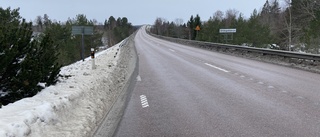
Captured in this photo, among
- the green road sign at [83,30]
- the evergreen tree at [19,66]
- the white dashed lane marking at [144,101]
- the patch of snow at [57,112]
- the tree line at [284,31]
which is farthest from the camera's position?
the tree line at [284,31]

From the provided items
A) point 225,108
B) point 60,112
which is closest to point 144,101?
point 225,108

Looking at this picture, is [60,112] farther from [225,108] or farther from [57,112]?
[225,108]

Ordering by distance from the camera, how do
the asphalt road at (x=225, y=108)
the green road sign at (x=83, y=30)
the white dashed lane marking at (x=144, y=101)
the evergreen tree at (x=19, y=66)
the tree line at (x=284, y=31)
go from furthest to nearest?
1. the tree line at (x=284, y=31)
2. the green road sign at (x=83, y=30)
3. the white dashed lane marking at (x=144, y=101)
4. the evergreen tree at (x=19, y=66)
5. the asphalt road at (x=225, y=108)

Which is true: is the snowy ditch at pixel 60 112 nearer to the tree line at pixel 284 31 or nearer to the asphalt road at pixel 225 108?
the asphalt road at pixel 225 108

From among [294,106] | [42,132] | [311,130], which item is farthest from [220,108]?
[42,132]

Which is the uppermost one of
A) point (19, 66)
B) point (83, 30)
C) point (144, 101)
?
point (83, 30)

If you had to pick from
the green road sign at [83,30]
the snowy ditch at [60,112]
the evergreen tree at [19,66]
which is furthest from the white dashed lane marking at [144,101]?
the green road sign at [83,30]

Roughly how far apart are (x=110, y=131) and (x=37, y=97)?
2.25 m

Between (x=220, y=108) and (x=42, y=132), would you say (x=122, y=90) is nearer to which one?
(x=220, y=108)

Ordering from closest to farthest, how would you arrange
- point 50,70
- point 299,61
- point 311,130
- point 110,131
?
point 311,130
point 110,131
point 50,70
point 299,61

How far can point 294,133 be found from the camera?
5.01 metres

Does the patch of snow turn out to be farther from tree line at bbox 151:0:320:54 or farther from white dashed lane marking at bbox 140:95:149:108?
tree line at bbox 151:0:320:54

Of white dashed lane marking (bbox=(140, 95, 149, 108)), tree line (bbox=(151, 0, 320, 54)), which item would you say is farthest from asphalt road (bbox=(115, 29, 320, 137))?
tree line (bbox=(151, 0, 320, 54))

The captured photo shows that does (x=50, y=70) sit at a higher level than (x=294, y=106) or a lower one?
higher
